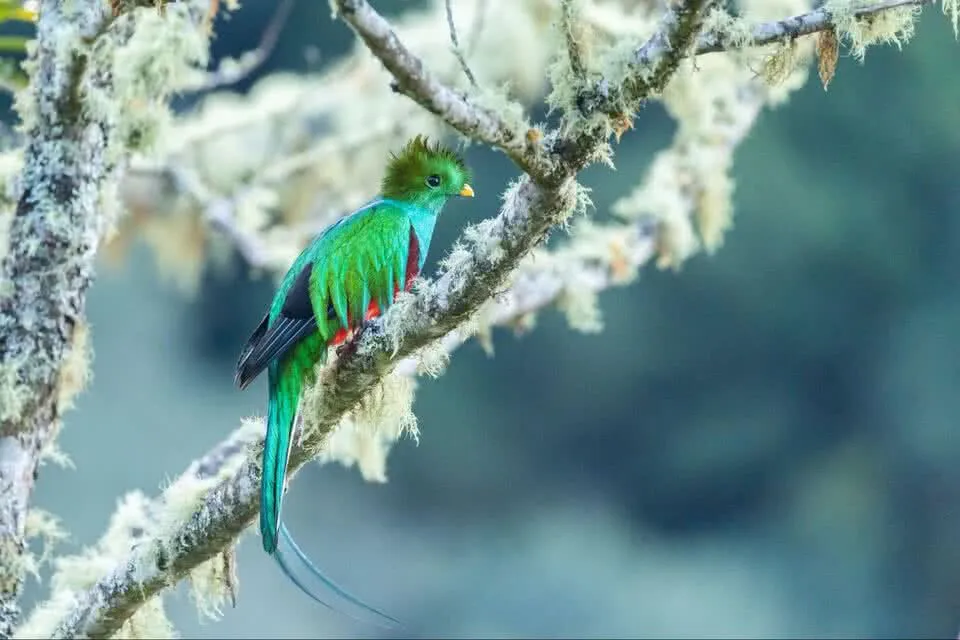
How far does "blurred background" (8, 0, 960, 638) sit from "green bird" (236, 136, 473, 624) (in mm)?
5990

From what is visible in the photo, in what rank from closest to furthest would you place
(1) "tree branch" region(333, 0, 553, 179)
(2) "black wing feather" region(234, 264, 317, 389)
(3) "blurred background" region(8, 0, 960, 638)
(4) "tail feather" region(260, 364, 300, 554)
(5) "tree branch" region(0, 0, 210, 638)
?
(1) "tree branch" region(333, 0, 553, 179)
(4) "tail feather" region(260, 364, 300, 554)
(2) "black wing feather" region(234, 264, 317, 389)
(5) "tree branch" region(0, 0, 210, 638)
(3) "blurred background" region(8, 0, 960, 638)

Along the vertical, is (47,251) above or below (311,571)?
above

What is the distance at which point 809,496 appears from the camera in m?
9.30

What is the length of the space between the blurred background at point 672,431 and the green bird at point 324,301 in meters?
5.99

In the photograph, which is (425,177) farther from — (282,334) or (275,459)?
(275,459)

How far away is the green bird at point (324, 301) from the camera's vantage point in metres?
2.30

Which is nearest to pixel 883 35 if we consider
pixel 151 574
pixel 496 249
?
pixel 496 249

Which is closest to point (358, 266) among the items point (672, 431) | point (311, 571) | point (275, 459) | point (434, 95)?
point (275, 459)

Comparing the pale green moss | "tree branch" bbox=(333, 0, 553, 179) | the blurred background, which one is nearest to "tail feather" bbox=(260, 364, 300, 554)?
"tree branch" bbox=(333, 0, 553, 179)

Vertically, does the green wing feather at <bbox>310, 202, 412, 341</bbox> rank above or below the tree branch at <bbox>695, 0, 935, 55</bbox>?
above

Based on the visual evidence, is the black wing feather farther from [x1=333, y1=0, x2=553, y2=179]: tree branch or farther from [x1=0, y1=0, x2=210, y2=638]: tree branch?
[x1=333, y1=0, x2=553, y2=179]: tree branch

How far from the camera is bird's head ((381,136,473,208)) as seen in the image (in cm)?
273

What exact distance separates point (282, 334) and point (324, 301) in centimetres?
10

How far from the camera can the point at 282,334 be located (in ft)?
7.98
